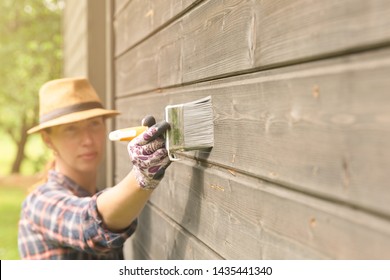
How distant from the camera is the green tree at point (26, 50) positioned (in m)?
15.0

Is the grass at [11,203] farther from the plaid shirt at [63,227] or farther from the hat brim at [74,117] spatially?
the hat brim at [74,117]

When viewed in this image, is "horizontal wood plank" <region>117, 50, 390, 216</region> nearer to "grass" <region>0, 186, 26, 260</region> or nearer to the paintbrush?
the paintbrush

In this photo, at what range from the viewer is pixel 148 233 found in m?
2.86

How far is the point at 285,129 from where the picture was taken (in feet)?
4.09

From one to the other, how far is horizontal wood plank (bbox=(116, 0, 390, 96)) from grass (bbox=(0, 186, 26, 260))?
6.63 m

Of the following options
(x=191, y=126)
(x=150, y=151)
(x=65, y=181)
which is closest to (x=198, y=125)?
(x=191, y=126)

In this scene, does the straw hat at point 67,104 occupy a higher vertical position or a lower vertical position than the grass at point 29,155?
higher

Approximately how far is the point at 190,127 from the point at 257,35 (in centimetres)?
52

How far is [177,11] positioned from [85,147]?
1.05 meters

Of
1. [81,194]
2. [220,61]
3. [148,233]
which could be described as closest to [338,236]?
[220,61]

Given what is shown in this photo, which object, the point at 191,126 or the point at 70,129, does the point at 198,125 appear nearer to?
the point at 191,126

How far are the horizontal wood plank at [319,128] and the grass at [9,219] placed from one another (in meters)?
7.32

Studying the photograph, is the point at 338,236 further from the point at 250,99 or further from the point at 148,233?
the point at 148,233

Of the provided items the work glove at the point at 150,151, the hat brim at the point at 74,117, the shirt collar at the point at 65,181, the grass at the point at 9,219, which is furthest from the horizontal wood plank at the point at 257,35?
the grass at the point at 9,219
